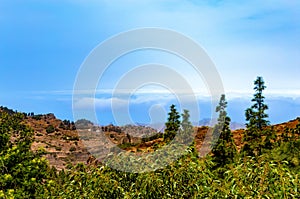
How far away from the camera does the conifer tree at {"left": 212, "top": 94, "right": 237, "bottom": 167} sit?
24719mm

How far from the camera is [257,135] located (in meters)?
26.9

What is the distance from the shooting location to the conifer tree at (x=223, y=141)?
2472 cm

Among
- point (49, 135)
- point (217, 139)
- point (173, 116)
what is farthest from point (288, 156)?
point (49, 135)

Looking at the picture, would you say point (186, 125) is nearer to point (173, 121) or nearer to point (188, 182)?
point (173, 121)

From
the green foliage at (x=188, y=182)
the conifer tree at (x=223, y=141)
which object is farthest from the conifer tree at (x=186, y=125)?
the green foliage at (x=188, y=182)

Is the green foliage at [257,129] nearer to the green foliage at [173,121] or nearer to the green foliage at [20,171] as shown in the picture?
the green foliage at [173,121]

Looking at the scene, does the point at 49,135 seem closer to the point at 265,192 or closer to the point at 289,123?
the point at 289,123

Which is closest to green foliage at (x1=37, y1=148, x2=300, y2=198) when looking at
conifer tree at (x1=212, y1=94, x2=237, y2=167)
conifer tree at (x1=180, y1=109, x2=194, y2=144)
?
conifer tree at (x1=212, y1=94, x2=237, y2=167)

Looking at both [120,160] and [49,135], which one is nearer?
[120,160]

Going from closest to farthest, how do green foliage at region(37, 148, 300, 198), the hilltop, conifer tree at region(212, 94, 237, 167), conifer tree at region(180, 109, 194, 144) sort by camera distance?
green foliage at region(37, 148, 300, 198), the hilltop, conifer tree at region(212, 94, 237, 167), conifer tree at region(180, 109, 194, 144)

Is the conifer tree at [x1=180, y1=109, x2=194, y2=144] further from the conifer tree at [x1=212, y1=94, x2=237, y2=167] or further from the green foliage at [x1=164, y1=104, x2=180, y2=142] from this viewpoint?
the conifer tree at [x1=212, y1=94, x2=237, y2=167]

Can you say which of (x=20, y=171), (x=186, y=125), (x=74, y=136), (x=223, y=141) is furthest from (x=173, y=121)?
(x=74, y=136)

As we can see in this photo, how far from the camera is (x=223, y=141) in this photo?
25062 mm

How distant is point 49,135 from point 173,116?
228 feet
